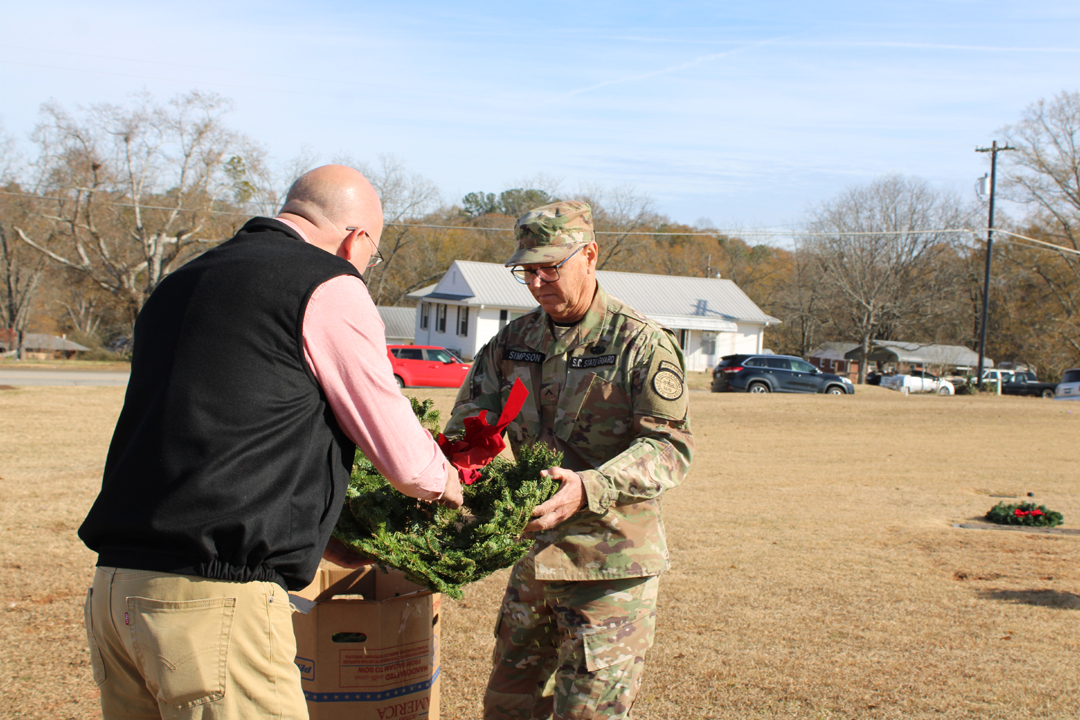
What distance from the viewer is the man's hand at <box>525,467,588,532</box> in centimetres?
254

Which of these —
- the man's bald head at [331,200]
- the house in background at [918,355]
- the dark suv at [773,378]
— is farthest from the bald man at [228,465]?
the house in background at [918,355]

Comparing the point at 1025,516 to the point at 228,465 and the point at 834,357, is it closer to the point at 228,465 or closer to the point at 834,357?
the point at 228,465

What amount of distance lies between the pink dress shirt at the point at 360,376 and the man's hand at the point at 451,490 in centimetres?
19

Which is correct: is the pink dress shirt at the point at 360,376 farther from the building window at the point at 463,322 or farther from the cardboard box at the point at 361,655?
the building window at the point at 463,322

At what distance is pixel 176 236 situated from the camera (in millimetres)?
37406

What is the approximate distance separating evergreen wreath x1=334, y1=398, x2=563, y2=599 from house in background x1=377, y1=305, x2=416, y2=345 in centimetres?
4739

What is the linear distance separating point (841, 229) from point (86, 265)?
43.6 m

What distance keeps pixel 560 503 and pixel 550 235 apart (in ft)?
3.15

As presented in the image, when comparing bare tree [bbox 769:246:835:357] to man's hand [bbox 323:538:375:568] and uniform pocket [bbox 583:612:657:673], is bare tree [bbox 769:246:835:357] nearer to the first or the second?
uniform pocket [bbox 583:612:657:673]

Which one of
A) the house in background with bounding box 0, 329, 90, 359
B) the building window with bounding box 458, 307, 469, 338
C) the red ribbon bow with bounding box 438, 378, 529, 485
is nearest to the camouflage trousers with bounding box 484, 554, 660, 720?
the red ribbon bow with bounding box 438, 378, 529, 485

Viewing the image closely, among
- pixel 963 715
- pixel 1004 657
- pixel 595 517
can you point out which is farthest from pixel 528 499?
pixel 1004 657

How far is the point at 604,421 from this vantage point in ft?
9.71

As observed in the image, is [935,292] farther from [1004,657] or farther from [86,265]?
[1004,657]

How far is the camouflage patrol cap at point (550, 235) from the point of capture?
2914 mm
